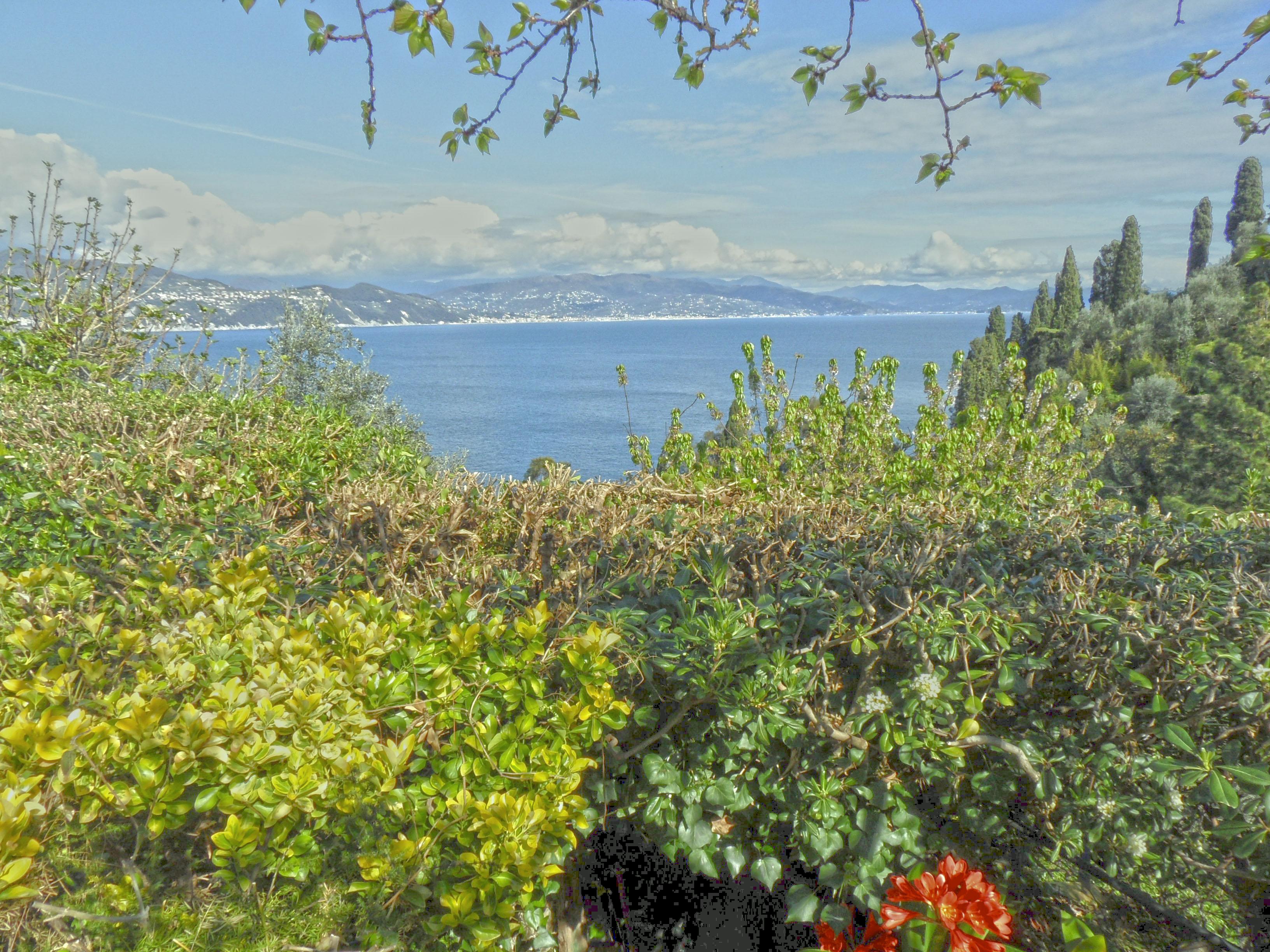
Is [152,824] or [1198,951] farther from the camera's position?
[1198,951]

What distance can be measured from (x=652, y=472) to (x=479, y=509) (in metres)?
1.09

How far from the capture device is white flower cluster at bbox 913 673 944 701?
203 cm

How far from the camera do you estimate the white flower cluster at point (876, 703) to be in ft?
6.84

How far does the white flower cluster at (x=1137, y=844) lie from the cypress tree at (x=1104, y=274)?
69239 mm

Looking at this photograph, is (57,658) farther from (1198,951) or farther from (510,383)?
(510,383)

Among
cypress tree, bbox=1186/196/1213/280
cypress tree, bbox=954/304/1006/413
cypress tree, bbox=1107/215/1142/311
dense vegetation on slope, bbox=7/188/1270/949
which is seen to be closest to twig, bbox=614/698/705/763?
dense vegetation on slope, bbox=7/188/1270/949

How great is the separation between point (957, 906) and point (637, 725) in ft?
3.48

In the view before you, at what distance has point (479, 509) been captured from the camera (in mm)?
3553

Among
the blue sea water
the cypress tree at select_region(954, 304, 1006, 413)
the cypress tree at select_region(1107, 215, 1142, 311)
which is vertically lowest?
the blue sea water

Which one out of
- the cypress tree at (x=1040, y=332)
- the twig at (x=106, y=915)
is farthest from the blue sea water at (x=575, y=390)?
the cypress tree at (x=1040, y=332)

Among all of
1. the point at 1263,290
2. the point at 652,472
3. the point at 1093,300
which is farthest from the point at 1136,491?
the point at 1093,300

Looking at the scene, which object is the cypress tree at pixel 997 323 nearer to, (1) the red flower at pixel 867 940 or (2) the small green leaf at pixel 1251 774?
(2) the small green leaf at pixel 1251 774

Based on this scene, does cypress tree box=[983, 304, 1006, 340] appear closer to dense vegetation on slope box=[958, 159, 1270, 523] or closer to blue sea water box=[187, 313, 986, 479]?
dense vegetation on slope box=[958, 159, 1270, 523]

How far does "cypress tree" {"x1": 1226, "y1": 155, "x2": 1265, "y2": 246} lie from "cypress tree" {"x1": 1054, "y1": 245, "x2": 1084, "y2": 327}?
10.6 m
